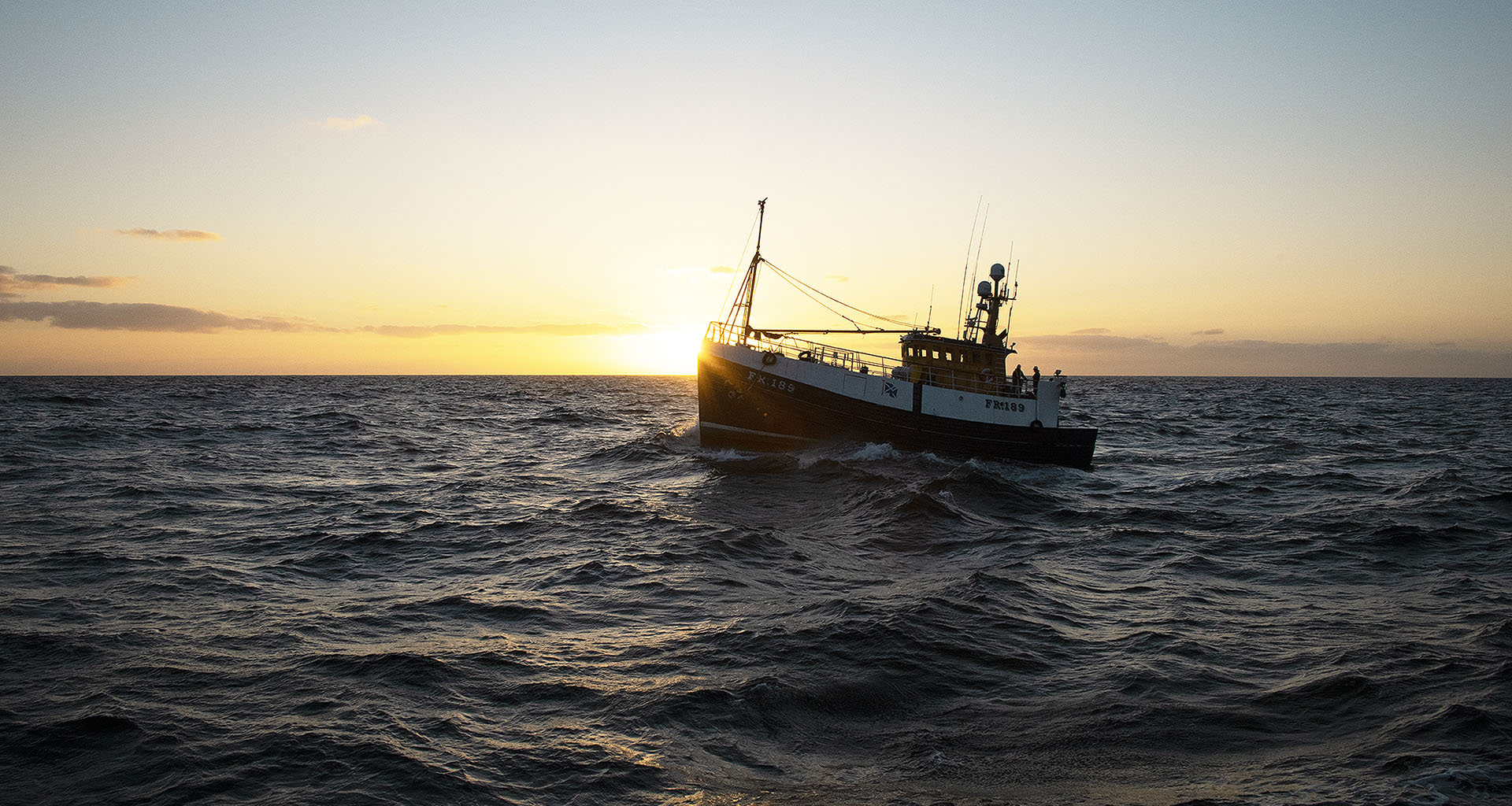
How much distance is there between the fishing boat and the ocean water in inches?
243

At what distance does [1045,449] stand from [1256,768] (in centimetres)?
2414

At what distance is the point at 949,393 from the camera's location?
1164 inches

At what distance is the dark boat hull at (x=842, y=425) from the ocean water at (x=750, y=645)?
19.4 feet

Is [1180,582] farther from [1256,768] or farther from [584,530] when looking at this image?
[584,530]

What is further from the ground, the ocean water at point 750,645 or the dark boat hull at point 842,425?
the dark boat hull at point 842,425

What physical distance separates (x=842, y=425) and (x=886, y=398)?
1891mm

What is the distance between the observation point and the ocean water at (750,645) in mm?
6883

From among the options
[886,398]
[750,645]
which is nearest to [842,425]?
[886,398]

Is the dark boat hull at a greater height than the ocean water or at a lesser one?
greater

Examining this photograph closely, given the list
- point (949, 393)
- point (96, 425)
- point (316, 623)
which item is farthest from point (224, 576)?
point (96, 425)

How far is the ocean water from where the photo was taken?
271 inches

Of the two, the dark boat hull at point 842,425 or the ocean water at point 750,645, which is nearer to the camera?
the ocean water at point 750,645

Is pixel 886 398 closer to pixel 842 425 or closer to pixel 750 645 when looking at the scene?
pixel 842 425

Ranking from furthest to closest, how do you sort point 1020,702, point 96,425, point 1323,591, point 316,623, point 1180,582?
point 96,425 → point 1180,582 → point 1323,591 → point 316,623 → point 1020,702
